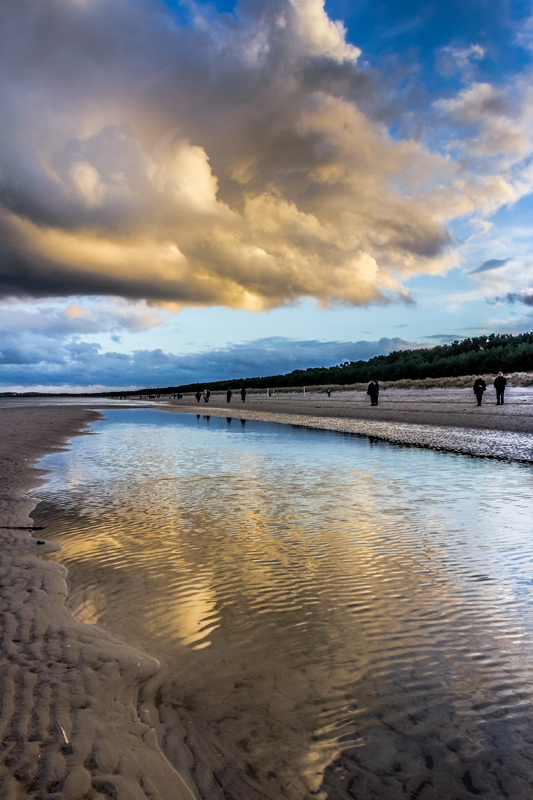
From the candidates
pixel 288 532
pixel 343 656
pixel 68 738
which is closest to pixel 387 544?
pixel 288 532

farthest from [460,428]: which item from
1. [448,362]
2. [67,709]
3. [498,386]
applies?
[448,362]

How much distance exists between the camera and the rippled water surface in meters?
2.86

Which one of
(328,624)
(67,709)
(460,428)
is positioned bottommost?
(460,428)

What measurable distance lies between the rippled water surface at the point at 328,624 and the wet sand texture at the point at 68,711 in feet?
0.61

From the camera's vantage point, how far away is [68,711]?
323 cm

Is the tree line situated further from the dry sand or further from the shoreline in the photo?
the dry sand

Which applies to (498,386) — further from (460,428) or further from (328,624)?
(328,624)

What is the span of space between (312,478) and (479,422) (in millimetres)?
18503

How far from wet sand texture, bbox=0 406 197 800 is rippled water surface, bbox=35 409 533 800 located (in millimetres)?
186

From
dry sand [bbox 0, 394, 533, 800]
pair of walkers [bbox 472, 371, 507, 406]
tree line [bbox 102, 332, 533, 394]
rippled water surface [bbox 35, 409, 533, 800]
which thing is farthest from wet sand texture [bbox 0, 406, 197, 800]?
tree line [bbox 102, 332, 533, 394]

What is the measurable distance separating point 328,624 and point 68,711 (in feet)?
7.72

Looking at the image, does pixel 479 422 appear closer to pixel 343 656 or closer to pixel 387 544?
pixel 387 544

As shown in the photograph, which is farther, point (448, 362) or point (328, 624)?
point (448, 362)

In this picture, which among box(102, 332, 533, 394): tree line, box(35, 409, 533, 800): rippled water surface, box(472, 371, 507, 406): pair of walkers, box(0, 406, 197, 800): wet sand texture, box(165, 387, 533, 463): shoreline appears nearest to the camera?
box(0, 406, 197, 800): wet sand texture
